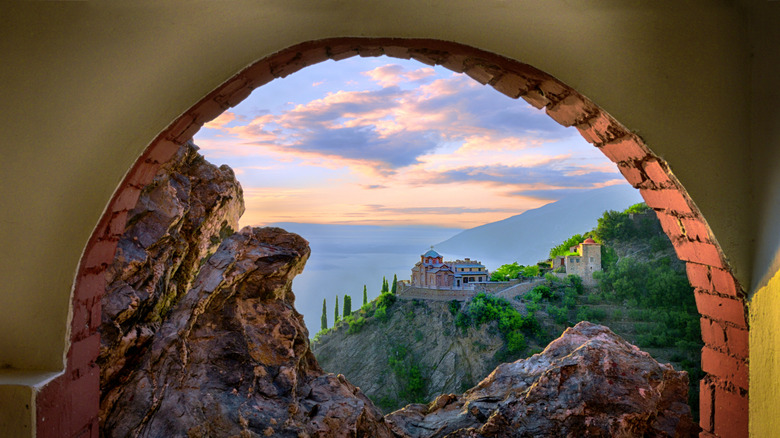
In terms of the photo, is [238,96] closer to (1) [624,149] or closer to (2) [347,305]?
(1) [624,149]

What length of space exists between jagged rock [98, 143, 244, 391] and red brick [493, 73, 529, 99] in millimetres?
3059

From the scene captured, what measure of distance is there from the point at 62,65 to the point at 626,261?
3101 cm

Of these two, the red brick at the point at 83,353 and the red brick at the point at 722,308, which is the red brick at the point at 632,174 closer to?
the red brick at the point at 722,308

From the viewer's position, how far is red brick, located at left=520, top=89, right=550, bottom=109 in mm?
1695

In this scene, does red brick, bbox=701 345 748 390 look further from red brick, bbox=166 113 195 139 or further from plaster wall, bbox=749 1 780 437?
red brick, bbox=166 113 195 139

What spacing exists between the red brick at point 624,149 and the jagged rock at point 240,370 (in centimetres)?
257

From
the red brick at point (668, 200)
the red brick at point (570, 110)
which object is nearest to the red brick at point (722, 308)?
the red brick at point (668, 200)

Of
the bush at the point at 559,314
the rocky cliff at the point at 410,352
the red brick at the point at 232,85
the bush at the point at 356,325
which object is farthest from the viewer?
the bush at the point at 356,325

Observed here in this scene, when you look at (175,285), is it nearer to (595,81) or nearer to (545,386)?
(545,386)

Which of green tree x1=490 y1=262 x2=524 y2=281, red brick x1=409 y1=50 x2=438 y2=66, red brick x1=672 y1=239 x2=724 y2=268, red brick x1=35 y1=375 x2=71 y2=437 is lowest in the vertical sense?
green tree x1=490 y1=262 x2=524 y2=281

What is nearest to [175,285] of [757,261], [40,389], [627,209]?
[40,389]

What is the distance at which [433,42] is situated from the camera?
1.53 meters

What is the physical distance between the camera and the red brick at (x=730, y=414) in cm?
153

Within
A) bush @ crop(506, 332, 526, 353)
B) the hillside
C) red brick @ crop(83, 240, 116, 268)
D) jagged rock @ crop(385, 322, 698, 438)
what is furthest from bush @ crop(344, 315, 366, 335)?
red brick @ crop(83, 240, 116, 268)
